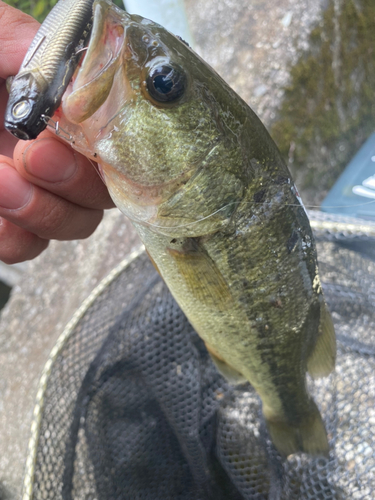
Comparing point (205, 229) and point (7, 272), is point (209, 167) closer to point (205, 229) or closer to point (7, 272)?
point (205, 229)

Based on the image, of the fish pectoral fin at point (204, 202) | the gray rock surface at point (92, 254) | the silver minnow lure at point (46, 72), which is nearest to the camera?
the silver minnow lure at point (46, 72)

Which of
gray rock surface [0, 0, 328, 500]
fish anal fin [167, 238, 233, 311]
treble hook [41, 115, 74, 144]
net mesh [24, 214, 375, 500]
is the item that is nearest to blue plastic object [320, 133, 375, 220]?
net mesh [24, 214, 375, 500]

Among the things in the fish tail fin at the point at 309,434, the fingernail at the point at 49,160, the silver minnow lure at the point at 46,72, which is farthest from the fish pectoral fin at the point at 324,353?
the silver minnow lure at the point at 46,72

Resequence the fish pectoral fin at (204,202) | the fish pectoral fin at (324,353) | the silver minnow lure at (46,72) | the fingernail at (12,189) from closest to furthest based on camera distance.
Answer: the silver minnow lure at (46,72), the fish pectoral fin at (204,202), the fingernail at (12,189), the fish pectoral fin at (324,353)

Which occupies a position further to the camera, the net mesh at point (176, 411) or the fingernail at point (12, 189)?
the net mesh at point (176, 411)

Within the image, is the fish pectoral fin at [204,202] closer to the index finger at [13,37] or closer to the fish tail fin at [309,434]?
the index finger at [13,37]

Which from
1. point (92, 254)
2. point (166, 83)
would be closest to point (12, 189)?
point (166, 83)

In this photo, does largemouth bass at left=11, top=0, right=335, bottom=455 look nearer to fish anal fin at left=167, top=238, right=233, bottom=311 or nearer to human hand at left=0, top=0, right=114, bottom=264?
fish anal fin at left=167, top=238, right=233, bottom=311
